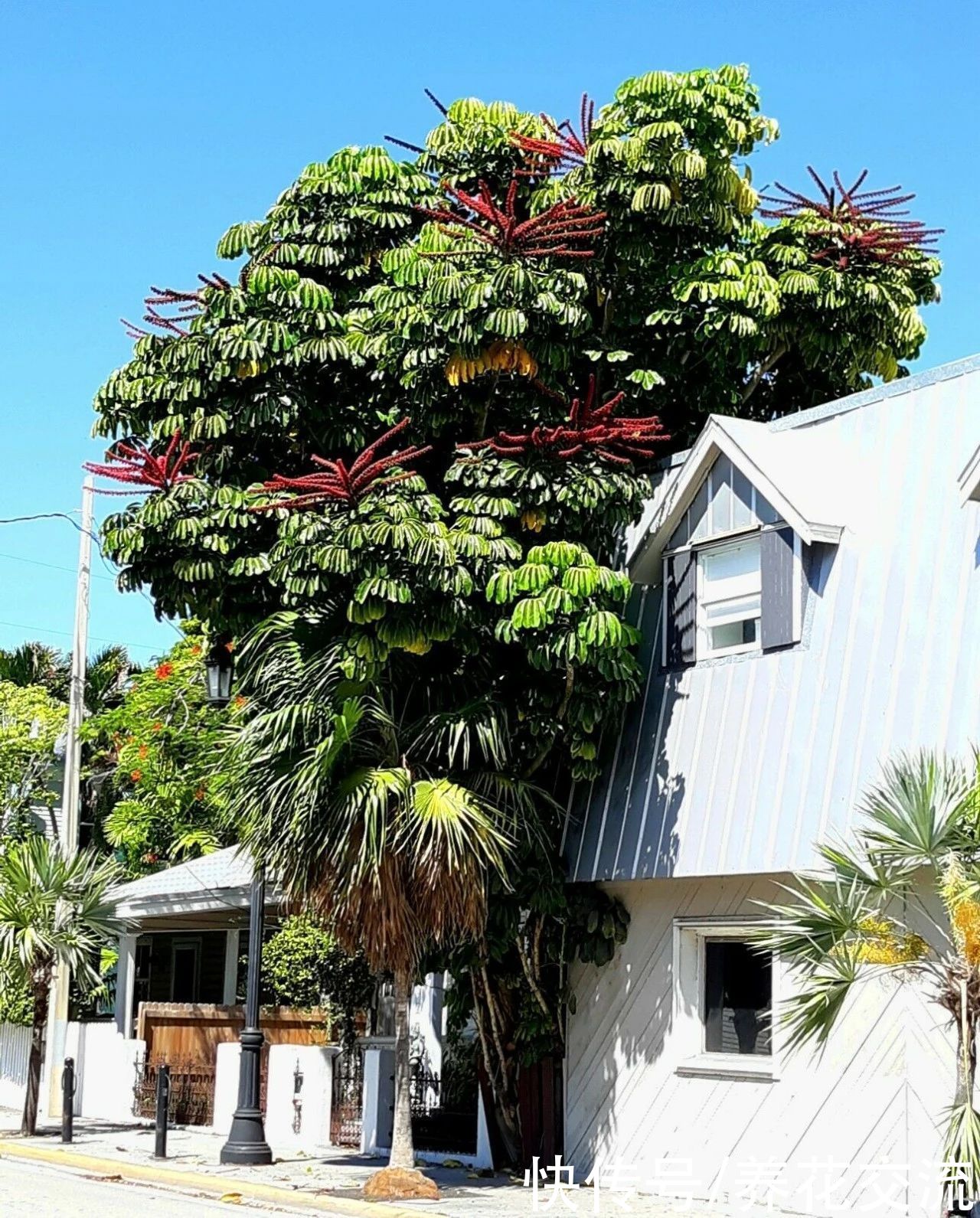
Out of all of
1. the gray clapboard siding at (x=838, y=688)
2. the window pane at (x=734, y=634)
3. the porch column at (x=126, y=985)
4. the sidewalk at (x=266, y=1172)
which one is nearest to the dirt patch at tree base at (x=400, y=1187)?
the sidewalk at (x=266, y=1172)

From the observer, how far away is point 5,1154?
2036 cm

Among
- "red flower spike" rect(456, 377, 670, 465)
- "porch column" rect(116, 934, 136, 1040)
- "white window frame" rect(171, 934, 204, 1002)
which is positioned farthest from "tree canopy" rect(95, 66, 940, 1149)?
"white window frame" rect(171, 934, 204, 1002)

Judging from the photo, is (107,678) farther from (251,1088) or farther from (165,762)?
(251,1088)

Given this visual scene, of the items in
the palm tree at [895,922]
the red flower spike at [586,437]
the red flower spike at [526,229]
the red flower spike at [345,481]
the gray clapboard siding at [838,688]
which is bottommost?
the palm tree at [895,922]

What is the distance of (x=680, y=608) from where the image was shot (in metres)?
17.0

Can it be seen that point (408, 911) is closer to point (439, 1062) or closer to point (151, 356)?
point (439, 1062)

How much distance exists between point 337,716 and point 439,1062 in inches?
258

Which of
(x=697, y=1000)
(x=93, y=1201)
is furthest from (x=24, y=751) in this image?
(x=697, y=1000)

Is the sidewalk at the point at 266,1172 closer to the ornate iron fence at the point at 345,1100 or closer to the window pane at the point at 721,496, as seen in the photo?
the ornate iron fence at the point at 345,1100

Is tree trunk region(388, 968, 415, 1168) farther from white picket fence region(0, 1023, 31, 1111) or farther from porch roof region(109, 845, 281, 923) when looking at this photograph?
white picket fence region(0, 1023, 31, 1111)

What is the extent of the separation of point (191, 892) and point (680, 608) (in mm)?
10170

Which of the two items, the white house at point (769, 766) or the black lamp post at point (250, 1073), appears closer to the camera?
the white house at point (769, 766)

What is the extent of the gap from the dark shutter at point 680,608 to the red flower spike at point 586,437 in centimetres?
123

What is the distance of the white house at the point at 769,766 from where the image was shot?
556 inches
